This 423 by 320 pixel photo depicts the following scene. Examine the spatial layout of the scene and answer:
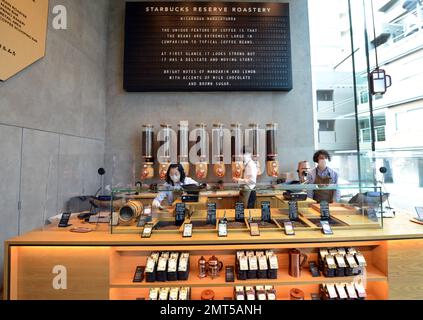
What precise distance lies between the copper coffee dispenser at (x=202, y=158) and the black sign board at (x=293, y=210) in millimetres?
1803

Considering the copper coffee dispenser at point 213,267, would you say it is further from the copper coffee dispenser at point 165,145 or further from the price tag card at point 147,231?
the copper coffee dispenser at point 165,145

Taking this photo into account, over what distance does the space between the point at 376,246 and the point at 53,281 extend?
206 centimetres

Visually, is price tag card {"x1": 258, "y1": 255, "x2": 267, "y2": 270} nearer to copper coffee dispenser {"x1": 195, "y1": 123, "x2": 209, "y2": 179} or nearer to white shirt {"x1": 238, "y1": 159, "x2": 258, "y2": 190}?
white shirt {"x1": 238, "y1": 159, "x2": 258, "y2": 190}

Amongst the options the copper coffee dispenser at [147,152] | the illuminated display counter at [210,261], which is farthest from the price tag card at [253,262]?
the copper coffee dispenser at [147,152]

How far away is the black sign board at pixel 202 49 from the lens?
3.81 metres

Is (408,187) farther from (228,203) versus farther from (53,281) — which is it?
(53,281)

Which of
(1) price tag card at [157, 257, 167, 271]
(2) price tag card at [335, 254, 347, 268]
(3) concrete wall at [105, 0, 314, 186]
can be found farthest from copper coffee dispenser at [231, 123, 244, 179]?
(1) price tag card at [157, 257, 167, 271]

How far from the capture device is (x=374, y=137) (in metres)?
3.75

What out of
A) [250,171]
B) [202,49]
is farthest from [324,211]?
[202,49]

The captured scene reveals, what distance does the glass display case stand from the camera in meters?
1.52

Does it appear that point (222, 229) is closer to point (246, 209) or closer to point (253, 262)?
point (253, 262)

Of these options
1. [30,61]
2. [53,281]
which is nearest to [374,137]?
[53,281]

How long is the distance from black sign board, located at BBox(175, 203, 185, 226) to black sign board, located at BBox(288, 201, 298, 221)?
0.79 metres

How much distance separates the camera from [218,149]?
358 cm
